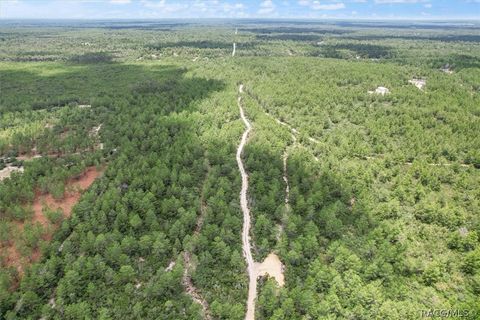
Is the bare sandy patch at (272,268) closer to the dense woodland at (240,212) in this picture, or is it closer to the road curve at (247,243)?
the road curve at (247,243)

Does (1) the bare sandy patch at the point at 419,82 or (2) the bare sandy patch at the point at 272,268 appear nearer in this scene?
(2) the bare sandy patch at the point at 272,268

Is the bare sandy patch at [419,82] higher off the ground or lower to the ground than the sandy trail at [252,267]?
higher

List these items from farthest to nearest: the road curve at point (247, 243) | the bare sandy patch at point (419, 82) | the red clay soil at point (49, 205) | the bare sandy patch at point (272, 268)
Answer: the bare sandy patch at point (419, 82) → the red clay soil at point (49, 205) → the bare sandy patch at point (272, 268) → the road curve at point (247, 243)

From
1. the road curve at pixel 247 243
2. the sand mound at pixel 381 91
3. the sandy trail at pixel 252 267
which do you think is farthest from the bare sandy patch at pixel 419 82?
the sandy trail at pixel 252 267

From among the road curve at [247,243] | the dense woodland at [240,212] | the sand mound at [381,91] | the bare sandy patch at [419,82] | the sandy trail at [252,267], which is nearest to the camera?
the dense woodland at [240,212]

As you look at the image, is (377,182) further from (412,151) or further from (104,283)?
(104,283)

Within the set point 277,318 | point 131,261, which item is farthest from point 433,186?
point 131,261

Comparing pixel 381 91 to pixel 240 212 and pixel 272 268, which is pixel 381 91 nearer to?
pixel 240 212

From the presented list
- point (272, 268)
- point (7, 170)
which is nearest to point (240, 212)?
point (272, 268)
